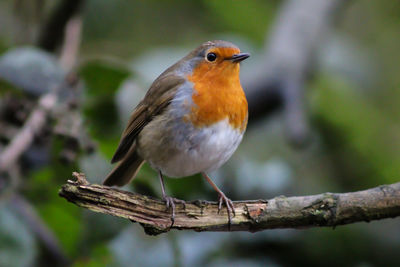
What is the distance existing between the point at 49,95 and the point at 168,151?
2.49 ft

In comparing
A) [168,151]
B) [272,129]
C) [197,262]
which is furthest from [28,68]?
[272,129]

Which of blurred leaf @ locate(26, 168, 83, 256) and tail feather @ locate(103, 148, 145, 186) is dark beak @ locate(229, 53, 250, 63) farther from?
blurred leaf @ locate(26, 168, 83, 256)

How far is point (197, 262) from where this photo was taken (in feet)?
10.8

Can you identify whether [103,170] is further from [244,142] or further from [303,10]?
[303,10]

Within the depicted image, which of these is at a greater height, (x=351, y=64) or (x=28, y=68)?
(x=351, y=64)

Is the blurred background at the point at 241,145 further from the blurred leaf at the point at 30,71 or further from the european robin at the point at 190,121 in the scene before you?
the european robin at the point at 190,121

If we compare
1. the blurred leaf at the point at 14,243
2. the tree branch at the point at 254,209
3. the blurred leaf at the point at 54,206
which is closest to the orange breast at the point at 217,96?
the tree branch at the point at 254,209

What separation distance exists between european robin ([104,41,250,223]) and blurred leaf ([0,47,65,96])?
50 cm

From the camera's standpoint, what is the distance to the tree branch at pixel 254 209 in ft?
6.91

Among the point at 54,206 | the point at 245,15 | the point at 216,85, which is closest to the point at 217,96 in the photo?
the point at 216,85

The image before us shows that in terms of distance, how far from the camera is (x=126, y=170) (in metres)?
3.20

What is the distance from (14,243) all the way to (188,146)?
38.0 inches

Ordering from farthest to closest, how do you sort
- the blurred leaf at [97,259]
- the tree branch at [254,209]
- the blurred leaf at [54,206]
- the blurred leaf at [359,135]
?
the blurred leaf at [359,135], the blurred leaf at [54,206], the blurred leaf at [97,259], the tree branch at [254,209]

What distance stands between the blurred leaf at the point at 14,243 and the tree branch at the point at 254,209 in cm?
83
